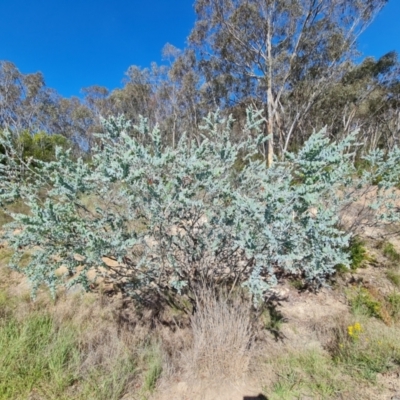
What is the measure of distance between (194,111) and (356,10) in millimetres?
11843

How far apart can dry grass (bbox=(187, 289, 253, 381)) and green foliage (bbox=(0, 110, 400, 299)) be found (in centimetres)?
35

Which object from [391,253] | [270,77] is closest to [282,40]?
[270,77]

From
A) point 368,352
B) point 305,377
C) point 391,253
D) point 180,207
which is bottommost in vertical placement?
point 305,377

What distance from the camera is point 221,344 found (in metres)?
2.02

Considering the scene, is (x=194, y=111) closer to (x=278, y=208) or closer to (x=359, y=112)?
(x=359, y=112)

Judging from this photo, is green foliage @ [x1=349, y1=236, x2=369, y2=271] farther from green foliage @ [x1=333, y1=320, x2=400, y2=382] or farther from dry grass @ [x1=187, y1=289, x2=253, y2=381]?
dry grass @ [x1=187, y1=289, x2=253, y2=381]

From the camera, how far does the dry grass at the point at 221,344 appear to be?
2.00 meters

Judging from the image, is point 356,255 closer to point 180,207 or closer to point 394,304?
point 394,304

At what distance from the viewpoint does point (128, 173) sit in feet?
5.24

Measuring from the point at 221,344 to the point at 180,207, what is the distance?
1167 mm

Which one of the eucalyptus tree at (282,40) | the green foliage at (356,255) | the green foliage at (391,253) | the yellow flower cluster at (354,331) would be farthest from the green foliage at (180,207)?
the eucalyptus tree at (282,40)

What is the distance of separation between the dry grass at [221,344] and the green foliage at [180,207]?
14.0 inches

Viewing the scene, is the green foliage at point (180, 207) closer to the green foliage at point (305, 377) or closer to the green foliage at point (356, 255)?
the green foliage at point (305, 377)

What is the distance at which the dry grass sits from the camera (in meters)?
2.00
